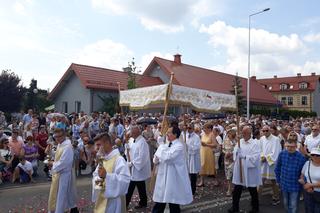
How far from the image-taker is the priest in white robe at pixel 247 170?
833 centimetres

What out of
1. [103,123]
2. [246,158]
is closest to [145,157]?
[246,158]

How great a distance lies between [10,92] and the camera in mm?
32594

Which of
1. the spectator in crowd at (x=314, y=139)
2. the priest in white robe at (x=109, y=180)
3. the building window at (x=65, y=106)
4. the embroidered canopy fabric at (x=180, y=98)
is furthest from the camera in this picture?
the building window at (x=65, y=106)

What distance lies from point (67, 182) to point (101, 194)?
5.41 ft

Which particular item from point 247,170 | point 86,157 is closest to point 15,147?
point 86,157

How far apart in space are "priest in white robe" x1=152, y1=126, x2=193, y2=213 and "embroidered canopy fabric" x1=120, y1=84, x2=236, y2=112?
210cm

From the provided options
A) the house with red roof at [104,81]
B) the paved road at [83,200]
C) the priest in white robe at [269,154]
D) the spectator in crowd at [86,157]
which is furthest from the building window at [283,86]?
the priest in white robe at [269,154]

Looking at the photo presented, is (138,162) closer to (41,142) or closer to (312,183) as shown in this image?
(312,183)

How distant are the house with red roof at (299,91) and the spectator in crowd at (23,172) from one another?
65.6m

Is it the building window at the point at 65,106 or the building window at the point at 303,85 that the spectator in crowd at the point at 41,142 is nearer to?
the building window at the point at 65,106

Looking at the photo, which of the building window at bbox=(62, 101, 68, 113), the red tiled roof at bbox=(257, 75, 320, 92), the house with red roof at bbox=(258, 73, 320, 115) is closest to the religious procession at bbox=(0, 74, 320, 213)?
the building window at bbox=(62, 101, 68, 113)

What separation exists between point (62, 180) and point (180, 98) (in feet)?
11.8

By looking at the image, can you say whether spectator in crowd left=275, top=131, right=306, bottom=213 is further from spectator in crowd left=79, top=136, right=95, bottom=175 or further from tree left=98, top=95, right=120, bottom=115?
tree left=98, top=95, right=120, bottom=115

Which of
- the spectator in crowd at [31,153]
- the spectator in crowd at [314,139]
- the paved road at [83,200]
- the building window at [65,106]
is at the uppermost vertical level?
the building window at [65,106]
